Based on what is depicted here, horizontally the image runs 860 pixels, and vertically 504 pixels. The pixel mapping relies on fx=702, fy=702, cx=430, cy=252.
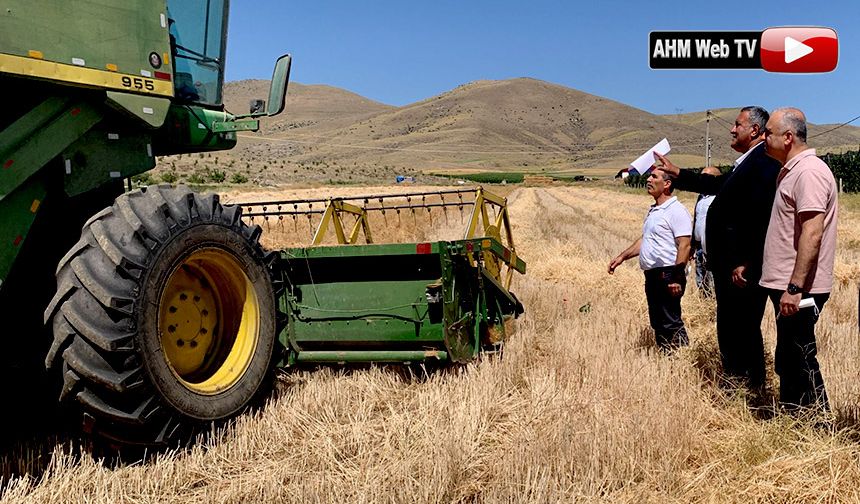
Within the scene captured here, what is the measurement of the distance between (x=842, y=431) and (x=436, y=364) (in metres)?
2.40

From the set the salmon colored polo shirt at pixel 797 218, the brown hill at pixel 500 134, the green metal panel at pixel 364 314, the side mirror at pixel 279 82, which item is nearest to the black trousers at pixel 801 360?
the salmon colored polo shirt at pixel 797 218

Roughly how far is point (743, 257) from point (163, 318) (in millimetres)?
3151

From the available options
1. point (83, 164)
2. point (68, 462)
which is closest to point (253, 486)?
point (68, 462)

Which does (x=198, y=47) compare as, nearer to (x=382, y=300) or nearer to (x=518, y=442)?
(x=382, y=300)

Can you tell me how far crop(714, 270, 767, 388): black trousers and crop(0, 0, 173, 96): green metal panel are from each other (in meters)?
Answer: 3.34

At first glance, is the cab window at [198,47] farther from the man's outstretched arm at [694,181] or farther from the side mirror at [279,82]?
the man's outstretched arm at [694,181]

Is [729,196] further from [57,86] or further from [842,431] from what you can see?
[57,86]

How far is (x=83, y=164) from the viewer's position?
342cm

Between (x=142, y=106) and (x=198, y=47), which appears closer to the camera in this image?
(x=142, y=106)

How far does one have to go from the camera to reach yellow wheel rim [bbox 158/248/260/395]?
3.69 m

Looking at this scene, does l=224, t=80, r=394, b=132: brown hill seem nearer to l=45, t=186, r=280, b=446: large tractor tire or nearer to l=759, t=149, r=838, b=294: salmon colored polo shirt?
l=45, t=186, r=280, b=446: large tractor tire

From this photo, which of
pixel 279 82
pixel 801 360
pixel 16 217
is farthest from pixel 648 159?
pixel 16 217

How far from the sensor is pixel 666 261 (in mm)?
5047

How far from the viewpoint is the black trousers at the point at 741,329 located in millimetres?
3971
